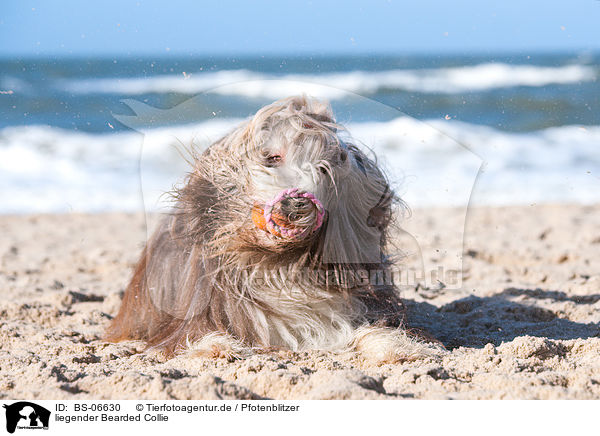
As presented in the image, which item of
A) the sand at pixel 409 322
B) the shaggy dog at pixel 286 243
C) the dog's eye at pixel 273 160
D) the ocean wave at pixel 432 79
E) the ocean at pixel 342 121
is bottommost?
the sand at pixel 409 322

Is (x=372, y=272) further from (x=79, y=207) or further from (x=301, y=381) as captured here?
(x=79, y=207)

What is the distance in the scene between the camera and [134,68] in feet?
46.7

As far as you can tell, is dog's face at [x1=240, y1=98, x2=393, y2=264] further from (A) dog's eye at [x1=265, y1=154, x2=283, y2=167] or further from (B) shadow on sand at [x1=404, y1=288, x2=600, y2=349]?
(B) shadow on sand at [x1=404, y1=288, x2=600, y2=349]

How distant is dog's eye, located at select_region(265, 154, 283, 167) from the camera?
9.55ft

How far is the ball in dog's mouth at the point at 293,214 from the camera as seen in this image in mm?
2652

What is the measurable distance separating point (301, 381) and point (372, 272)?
0.79 meters

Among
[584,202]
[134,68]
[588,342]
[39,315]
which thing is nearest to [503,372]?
[588,342]

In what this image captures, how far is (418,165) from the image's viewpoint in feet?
28.7

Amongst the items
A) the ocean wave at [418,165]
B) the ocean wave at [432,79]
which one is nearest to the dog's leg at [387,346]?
the ocean wave at [418,165]

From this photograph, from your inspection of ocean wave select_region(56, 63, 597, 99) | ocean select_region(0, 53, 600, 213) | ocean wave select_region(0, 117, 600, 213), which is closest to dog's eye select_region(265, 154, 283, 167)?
ocean select_region(0, 53, 600, 213)
